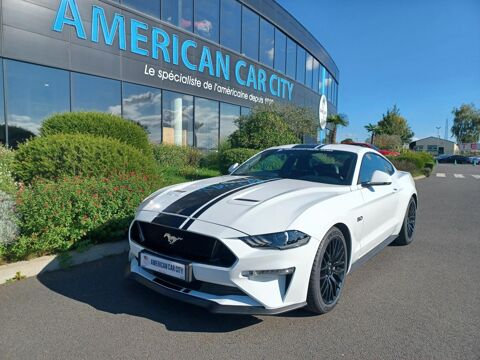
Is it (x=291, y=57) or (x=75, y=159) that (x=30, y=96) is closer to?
(x=75, y=159)

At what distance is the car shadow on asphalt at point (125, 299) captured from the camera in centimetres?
306

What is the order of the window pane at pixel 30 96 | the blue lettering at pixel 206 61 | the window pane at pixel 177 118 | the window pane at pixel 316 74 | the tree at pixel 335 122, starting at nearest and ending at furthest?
→ 1. the window pane at pixel 30 96
2. the window pane at pixel 177 118
3. the blue lettering at pixel 206 61
4. the window pane at pixel 316 74
5. the tree at pixel 335 122

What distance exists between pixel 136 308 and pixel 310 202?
179 cm

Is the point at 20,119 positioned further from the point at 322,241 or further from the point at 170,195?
the point at 322,241

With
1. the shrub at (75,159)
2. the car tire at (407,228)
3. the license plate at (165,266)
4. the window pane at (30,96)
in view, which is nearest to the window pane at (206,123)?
the window pane at (30,96)

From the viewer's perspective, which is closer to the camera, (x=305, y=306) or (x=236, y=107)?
(x=305, y=306)

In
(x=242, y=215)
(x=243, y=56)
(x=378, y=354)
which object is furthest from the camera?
Result: (x=243, y=56)

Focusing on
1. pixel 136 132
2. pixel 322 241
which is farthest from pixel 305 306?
pixel 136 132

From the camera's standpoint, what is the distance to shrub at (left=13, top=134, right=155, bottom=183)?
5.80 metres

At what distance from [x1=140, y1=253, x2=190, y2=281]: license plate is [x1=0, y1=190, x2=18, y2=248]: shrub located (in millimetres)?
1947

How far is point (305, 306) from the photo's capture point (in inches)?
123

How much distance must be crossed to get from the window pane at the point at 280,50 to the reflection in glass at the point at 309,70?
4.89 m

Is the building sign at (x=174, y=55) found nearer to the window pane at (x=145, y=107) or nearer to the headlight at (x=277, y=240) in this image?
the window pane at (x=145, y=107)

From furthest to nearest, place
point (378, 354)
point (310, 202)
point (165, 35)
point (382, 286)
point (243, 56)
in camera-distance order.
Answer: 1. point (243, 56)
2. point (165, 35)
3. point (382, 286)
4. point (310, 202)
5. point (378, 354)
